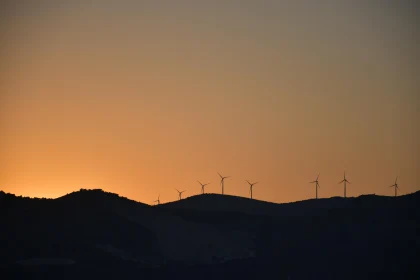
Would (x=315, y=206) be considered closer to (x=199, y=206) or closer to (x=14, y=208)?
(x=199, y=206)

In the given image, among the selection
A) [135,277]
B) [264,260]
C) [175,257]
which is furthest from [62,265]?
[264,260]

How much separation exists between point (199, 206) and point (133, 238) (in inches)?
1312

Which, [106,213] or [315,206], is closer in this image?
[106,213]

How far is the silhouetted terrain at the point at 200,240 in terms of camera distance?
477 feet

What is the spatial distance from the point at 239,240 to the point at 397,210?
86.6 ft

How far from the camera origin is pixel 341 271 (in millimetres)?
153125

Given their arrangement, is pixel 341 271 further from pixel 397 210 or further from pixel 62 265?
pixel 62 265

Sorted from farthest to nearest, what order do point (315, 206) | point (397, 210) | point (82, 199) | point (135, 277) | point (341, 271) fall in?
point (315, 206) → point (397, 210) → point (82, 199) → point (341, 271) → point (135, 277)

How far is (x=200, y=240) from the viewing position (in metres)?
162

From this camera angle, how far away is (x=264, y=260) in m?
157

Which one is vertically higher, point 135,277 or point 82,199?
point 82,199

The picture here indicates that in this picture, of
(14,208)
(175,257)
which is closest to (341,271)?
(175,257)

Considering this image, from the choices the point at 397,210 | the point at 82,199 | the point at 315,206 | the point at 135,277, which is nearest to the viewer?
the point at 135,277

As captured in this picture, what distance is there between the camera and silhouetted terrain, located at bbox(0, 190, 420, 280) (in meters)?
145
